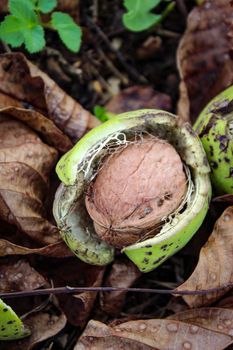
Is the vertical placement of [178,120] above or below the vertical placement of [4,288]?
above

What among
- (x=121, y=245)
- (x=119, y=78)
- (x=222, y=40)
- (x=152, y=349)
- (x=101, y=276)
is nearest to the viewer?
(x=152, y=349)

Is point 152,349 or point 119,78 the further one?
point 119,78

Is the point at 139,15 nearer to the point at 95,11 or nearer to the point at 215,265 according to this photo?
the point at 95,11

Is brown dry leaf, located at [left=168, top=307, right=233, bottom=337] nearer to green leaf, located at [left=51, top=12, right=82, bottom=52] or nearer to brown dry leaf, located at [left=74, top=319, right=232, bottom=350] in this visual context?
brown dry leaf, located at [left=74, top=319, right=232, bottom=350]

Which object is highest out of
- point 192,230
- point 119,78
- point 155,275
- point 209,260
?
point 119,78

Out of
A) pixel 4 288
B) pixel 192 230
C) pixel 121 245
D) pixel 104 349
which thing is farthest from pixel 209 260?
pixel 4 288

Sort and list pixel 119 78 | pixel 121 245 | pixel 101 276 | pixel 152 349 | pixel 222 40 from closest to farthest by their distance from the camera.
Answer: pixel 152 349, pixel 121 245, pixel 101 276, pixel 222 40, pixel 119 78

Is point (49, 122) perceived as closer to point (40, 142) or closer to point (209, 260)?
point (40, 142)

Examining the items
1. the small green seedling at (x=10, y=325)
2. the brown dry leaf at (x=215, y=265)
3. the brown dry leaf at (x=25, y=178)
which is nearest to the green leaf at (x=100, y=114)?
the brown dry leaf at (x=25, y=178)
